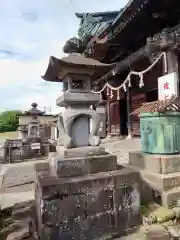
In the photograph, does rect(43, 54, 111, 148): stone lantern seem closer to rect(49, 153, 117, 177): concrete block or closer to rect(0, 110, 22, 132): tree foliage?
rect(49, 153, 117, 177): concrete block

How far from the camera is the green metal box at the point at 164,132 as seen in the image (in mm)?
4328

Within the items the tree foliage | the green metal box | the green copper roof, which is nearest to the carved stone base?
the green metal box

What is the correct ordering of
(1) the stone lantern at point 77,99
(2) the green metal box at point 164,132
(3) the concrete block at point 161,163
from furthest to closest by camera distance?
(2) the green metal box at point 164,132 → (3) the concrete block at point 161,163 → (1) the stone lantern at point 77,99

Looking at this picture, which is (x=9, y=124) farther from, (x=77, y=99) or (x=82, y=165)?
(x=82, y=165)

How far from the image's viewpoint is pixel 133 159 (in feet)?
16.3

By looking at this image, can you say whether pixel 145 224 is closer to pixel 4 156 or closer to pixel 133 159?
pixel 133 159

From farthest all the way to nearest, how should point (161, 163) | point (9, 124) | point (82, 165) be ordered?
point (9, 124) < point (161, 163) < point (82, 165)

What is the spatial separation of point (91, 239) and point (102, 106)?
13.5 m

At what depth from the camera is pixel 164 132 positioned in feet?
14.2

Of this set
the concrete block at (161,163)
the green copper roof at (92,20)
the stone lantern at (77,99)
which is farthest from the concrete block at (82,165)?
the green copper roof at (92,20)

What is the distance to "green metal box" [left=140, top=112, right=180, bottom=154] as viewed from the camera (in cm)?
433

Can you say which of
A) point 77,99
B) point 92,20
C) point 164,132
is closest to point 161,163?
point 164,132

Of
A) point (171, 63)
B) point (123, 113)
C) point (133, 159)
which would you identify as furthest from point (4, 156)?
point (171, 63)

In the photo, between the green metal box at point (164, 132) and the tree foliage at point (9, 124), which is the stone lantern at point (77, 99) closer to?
the green metal box at point (164, 132)
